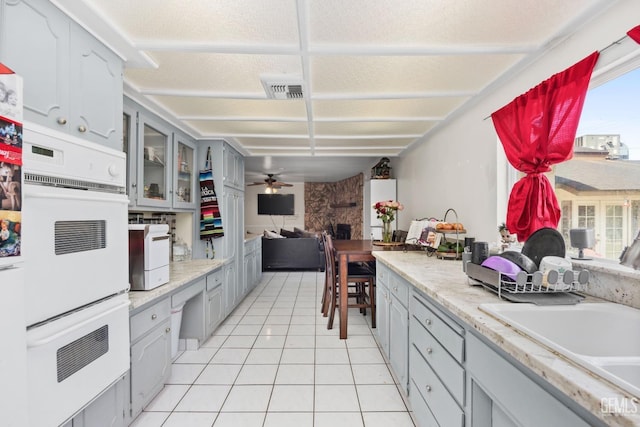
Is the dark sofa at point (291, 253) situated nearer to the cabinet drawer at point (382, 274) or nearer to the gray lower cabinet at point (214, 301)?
the gray lower cabinet at point (214, 301)

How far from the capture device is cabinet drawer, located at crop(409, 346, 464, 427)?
118 cm

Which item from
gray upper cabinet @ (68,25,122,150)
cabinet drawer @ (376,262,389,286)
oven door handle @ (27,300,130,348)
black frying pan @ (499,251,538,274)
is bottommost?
cabinet drawer @ (376,262,389,286)

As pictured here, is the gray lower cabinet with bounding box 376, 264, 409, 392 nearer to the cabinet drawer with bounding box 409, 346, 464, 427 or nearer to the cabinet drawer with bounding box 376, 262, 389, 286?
the cabinet drawer with bounding box 376, 262, 389, 286

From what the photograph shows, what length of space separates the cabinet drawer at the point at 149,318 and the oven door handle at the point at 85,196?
2.35 ft

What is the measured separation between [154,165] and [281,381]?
2.06 metres

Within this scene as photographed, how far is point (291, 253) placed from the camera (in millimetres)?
6195

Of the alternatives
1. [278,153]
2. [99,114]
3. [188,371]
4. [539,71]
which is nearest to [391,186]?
[278,153]

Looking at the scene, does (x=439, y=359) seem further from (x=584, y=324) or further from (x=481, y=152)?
(x=481, y=152)

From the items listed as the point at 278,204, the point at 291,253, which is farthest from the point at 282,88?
the point at 278,204

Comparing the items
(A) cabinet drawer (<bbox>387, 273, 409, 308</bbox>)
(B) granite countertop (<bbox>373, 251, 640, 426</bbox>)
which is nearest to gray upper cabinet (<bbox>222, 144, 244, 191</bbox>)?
(A) cabinet drawer (<bbox>387, 273, 409, 308</bbox>)

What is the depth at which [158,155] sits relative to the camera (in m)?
2.54

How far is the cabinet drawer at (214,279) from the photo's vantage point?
2.79m

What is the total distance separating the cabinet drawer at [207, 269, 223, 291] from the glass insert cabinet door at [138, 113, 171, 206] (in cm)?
83

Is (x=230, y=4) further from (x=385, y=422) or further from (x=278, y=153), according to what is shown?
(x=278, y=153)
